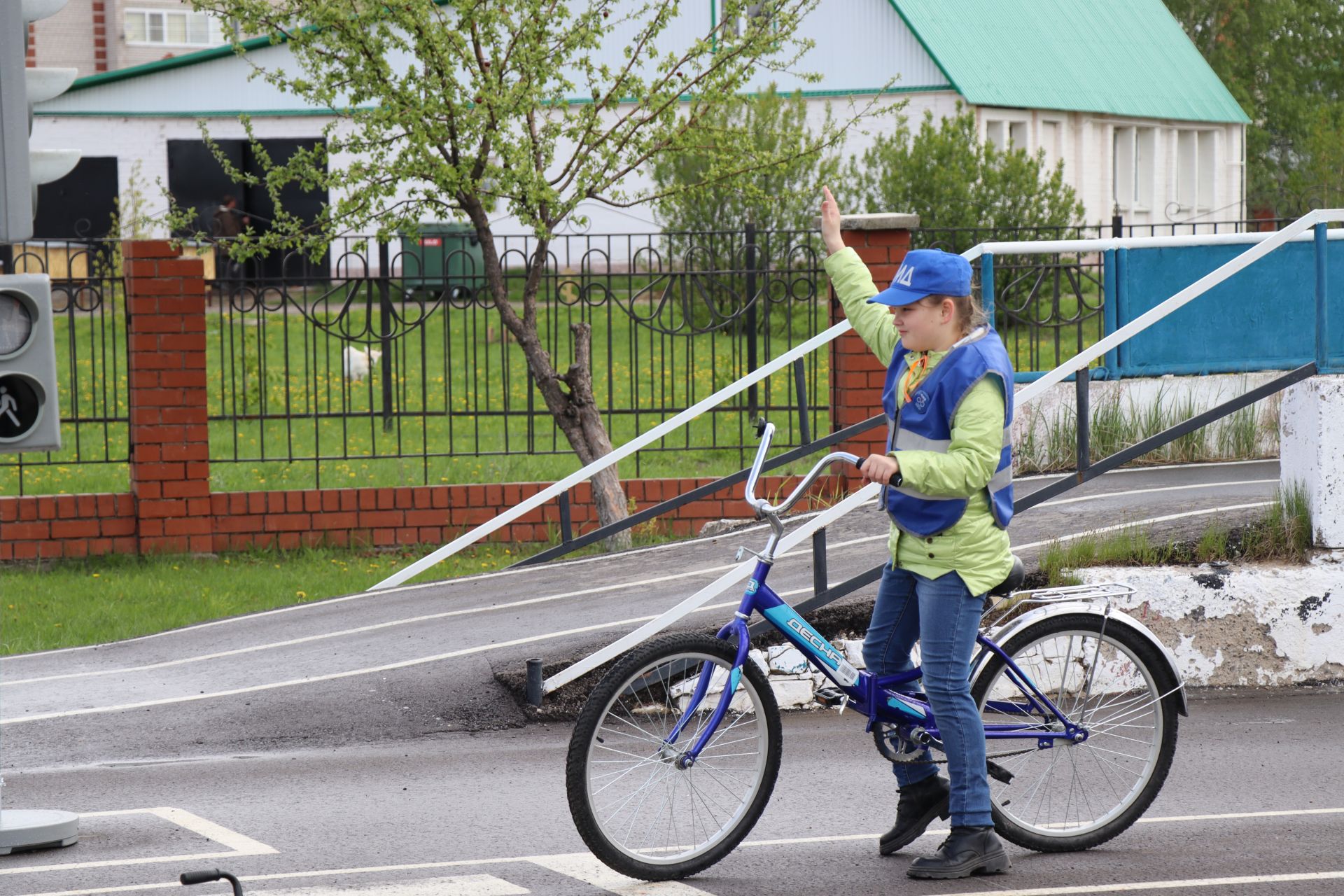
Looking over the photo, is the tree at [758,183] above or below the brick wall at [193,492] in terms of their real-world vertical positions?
above

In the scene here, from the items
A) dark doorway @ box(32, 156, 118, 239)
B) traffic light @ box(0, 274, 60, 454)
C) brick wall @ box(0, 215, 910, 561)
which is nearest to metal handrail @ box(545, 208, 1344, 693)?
traffic light @ box(0, 274, 60, 454)

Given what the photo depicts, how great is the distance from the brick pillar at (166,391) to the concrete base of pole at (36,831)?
556cm

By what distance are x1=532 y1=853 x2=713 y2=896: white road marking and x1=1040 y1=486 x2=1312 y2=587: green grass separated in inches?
120

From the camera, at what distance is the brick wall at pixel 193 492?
10.7m

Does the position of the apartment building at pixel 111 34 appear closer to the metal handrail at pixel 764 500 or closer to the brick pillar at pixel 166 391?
the brick pillar at pixel 166 391

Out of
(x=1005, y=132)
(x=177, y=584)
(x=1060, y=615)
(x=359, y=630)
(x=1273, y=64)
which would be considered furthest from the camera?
(x=1273, y=64)

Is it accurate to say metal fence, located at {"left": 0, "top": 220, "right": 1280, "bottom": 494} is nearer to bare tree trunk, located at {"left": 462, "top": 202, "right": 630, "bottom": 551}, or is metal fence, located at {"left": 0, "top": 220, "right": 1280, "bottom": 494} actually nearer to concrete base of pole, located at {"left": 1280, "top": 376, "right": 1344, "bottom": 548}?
bare tree trunk, located at {"left": 462, "top": 202, "right": 630, "bottom": 551}

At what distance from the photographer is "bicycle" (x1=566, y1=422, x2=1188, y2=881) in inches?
184

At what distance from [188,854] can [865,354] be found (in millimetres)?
6319

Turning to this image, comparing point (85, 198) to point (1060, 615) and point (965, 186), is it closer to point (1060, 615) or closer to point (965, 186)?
point (965, 186)

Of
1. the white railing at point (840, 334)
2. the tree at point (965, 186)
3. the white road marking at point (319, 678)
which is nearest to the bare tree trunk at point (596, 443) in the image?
the white railing at point (840, 334)

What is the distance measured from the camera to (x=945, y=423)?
15.4ft

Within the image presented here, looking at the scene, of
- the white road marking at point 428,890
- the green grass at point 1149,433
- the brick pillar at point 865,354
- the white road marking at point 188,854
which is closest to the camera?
the white road marking at point 428,890

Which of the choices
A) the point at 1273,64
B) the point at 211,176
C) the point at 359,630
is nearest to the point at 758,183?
the point at 359,630
